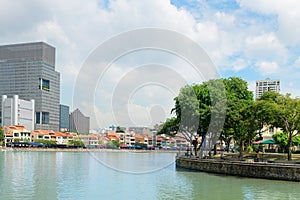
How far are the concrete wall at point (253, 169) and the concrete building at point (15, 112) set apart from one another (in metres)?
126

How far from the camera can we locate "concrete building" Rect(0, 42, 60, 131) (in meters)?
168

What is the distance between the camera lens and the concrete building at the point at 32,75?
552 ft

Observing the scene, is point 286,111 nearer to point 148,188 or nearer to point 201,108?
point 201,108

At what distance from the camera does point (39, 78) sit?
16738cm

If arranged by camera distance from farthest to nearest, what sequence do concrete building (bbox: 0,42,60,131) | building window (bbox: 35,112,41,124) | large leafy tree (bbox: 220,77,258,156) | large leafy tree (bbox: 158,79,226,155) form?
1. building window (bbox: 35,112,41,124)
2. concrete building (bbox: 0,42,60,131)
3. large leafy tree (bbox: 158,79,226,155)
4. large leafy tree (bbox: 220,77,258,156)

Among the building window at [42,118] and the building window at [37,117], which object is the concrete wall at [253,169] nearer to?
the building window at [42,118]

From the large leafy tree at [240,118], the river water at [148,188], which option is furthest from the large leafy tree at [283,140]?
the river water at [148,188]

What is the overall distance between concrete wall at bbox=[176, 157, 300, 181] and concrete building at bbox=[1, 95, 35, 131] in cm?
12589

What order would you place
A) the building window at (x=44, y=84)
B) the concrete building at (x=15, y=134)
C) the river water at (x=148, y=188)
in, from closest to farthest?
the river water at (x=148, y=188)
the concrete building at (x=15, y=134)
the building window at (x=44, y=84)

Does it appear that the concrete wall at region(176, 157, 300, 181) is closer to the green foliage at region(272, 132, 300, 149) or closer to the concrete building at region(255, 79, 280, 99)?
the green foliage at region(272, 132, 300, 149)

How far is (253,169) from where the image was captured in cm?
3406

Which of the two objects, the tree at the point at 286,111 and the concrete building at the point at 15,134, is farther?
the concrete building at the point at 15,134

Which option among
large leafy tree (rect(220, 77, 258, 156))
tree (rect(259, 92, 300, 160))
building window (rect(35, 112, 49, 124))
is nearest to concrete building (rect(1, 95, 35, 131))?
building window (rect(35, 112, 49, 124))

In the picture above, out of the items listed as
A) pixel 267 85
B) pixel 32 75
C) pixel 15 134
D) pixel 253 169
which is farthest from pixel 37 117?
pixel 253 169
